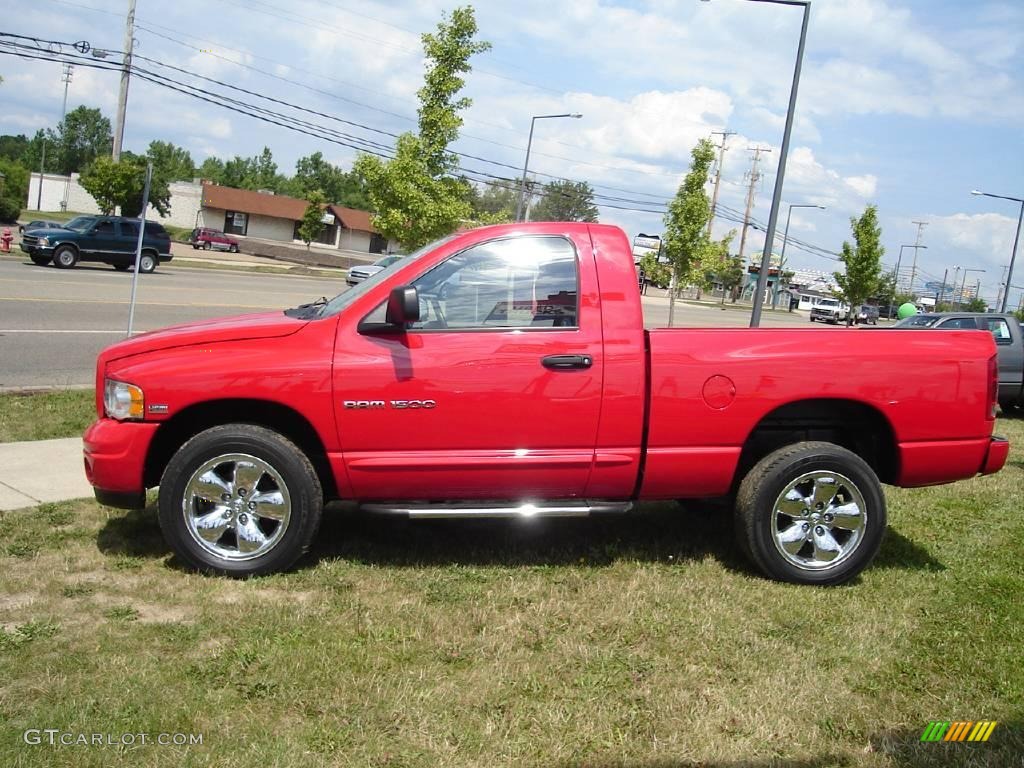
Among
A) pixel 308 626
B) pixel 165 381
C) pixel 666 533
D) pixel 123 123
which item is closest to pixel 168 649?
pixel 308 626

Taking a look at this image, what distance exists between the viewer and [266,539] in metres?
4.98

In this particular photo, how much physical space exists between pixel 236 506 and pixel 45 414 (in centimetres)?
459

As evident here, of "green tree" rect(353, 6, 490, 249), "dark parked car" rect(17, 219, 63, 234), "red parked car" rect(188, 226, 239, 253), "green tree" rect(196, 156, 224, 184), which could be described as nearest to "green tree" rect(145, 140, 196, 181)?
"green tree" rect(196, 156, 224, 184)

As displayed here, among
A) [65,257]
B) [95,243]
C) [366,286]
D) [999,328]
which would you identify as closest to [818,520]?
[366,286]

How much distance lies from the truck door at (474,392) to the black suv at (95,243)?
25.2 meters

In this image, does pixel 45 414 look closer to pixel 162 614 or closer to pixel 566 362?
pixel 162 614

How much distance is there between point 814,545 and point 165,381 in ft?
11.9

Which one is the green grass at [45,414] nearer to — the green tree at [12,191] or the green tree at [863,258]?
the green tree at [863,258]

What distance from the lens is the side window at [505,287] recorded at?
512 cm

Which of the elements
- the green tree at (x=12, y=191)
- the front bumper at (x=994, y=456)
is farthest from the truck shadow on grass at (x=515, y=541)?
the green tree at (x=12, y=191)

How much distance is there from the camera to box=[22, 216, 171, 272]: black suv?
92.8ft

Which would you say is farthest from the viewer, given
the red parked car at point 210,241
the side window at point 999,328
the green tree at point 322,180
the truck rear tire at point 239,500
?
the green tree at point 322,180

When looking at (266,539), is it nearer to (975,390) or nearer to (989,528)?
(975,390)

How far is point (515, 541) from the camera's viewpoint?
5.84m
